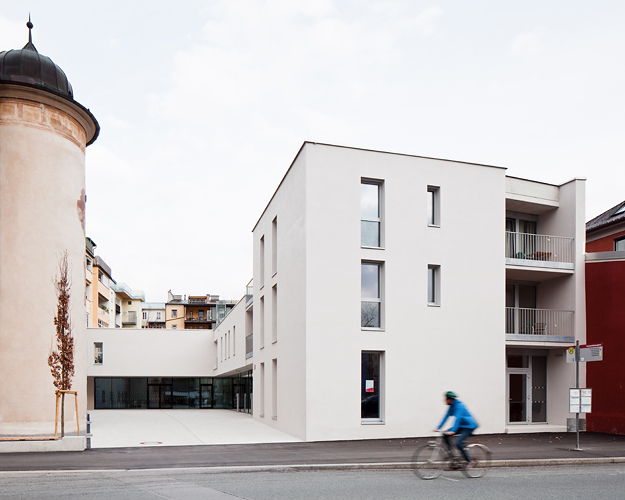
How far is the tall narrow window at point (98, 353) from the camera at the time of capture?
4231 centimetres

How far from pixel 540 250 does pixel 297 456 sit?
1258 cm

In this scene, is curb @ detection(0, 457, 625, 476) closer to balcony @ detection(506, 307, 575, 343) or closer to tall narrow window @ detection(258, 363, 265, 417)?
balcony @ detection(506, 307, 575, 343)

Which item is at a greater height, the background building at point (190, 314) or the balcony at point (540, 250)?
the balcony at point (540, 250)

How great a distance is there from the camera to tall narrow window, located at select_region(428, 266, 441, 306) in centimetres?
1902

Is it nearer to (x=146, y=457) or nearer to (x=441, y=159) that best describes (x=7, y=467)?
(x=146, y=457)

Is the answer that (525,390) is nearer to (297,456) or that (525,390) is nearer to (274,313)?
(274,313)

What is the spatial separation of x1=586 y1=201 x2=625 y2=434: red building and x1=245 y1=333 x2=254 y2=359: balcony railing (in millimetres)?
14285

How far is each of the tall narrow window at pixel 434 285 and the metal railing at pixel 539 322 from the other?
12.0ft

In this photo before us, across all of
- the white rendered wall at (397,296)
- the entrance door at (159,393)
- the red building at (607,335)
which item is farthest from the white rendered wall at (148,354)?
the red building at (607,335)

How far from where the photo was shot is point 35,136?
17953 millimetres

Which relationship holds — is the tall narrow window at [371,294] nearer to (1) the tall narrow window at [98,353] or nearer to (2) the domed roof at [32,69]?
(2) the domed roof at [32,69]

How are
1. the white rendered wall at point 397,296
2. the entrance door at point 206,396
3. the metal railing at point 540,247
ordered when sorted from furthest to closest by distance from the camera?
the entrance door at point 206,396 < the metal railing at point 540,247 < the white rendered wall at point 397,296

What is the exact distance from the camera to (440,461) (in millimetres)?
10484

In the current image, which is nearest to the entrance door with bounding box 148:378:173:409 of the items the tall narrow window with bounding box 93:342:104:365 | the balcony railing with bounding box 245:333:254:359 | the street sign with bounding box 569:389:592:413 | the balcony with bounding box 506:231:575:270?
the tall narrow window with bounding box 93:342:104:365
